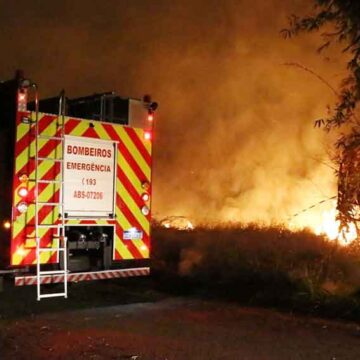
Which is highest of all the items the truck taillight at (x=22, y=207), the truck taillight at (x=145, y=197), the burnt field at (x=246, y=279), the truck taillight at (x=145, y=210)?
the truck taillight at (x=145, y=197)

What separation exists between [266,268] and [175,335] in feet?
11.2

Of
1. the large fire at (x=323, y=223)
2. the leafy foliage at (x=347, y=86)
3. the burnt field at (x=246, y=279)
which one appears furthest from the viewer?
the large fire at (x=323, y=223)

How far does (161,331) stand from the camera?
720cm

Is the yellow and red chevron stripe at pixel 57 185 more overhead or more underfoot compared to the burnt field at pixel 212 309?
more overhead

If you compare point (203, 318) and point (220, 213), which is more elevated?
point (220, 213)

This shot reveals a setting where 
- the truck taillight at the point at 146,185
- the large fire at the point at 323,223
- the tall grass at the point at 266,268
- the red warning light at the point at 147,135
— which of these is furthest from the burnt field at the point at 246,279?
the red warning light at the point at 147,135

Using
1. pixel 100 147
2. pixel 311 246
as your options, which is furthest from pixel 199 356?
pixel 311 246

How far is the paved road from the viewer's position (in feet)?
20.5

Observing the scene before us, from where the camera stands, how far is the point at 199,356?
20.1ft

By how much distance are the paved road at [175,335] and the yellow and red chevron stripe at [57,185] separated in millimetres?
779

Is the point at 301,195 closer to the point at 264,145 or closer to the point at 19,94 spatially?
the point at 264,145

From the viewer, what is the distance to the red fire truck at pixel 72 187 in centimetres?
759

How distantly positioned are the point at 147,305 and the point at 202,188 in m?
9.87

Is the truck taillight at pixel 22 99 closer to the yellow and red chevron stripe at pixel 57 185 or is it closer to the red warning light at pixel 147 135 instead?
the yellow and red chevron stripe at pixel 57 185
